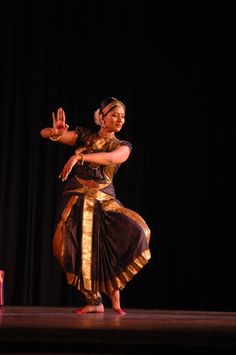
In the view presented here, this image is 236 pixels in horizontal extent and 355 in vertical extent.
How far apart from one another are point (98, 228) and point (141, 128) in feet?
7.20

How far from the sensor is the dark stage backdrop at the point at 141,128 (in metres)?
5.24

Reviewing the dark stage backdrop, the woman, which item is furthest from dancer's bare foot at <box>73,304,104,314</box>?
the dark stage backdrop

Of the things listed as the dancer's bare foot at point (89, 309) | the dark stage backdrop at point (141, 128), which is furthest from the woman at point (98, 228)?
the dark stage backdrop at point (141, 128)

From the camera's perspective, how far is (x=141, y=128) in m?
5.69

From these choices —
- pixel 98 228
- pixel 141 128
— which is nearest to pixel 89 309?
pixel 98 228

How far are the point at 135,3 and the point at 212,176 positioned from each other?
180 centimetres

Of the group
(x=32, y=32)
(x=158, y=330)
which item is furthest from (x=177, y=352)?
(x=32, y=32)

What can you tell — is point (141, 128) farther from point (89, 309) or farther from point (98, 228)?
point (89, 309)

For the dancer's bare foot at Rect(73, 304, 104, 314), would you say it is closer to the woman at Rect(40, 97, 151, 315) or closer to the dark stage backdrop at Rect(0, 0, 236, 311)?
the woman at Rect(40, 97, 151, 315)

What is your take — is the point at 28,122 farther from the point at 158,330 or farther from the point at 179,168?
the point at 158,330

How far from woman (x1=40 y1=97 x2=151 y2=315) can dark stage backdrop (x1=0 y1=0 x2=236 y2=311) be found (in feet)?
5.18

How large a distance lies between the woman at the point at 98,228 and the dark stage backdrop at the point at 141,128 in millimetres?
1579

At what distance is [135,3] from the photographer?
5762 mm

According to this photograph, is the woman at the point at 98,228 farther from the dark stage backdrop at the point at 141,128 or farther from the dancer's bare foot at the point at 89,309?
the dark stage backdrop at the point at 141,128
